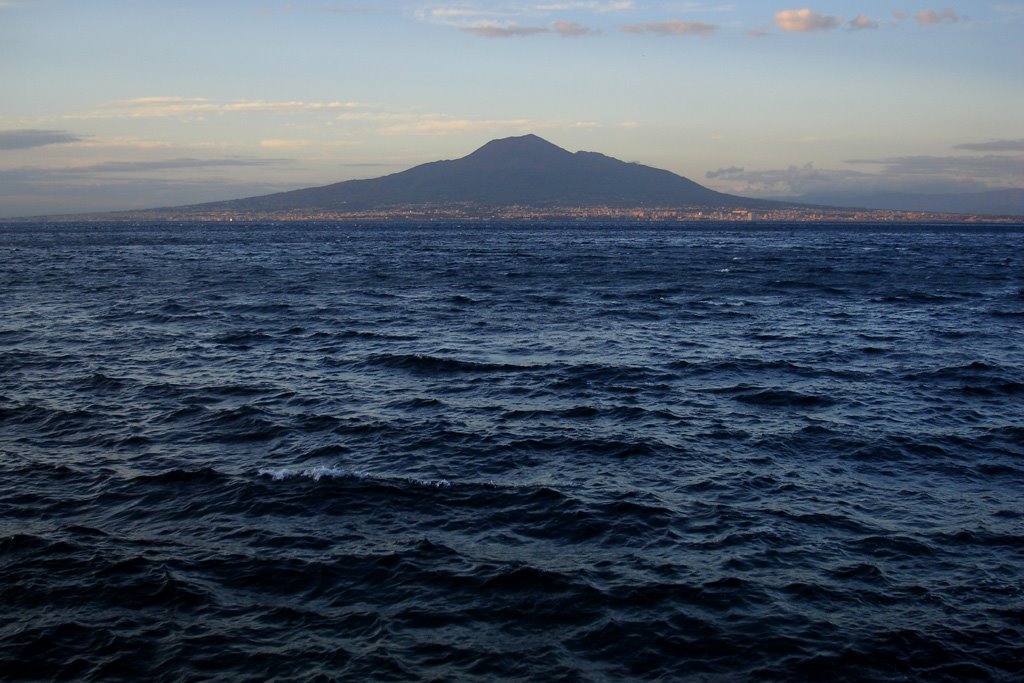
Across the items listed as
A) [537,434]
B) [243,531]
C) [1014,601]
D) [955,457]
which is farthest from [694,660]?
[955,457]

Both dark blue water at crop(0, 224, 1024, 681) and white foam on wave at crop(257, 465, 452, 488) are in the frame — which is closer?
dark blue water at crop(0, 224, 1024, 681)

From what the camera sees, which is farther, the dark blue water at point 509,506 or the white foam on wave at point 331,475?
the white foam on wave at point 331,475

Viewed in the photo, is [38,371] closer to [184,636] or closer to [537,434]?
[537,434]

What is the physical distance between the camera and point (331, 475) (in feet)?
72.9

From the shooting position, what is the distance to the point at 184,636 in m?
14.5

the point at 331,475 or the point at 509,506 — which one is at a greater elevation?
the point at 331,475

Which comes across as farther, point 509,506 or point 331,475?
point 331,475

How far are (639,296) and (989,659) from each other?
179 ft

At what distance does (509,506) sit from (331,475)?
507 centimetres

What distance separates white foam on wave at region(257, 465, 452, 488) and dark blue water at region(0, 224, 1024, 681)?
0.09 meters

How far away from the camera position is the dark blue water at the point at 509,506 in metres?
14.4

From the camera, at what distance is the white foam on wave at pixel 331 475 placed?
71.7ft

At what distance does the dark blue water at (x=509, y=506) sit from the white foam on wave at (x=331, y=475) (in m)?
0.09

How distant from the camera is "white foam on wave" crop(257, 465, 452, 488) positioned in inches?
860
